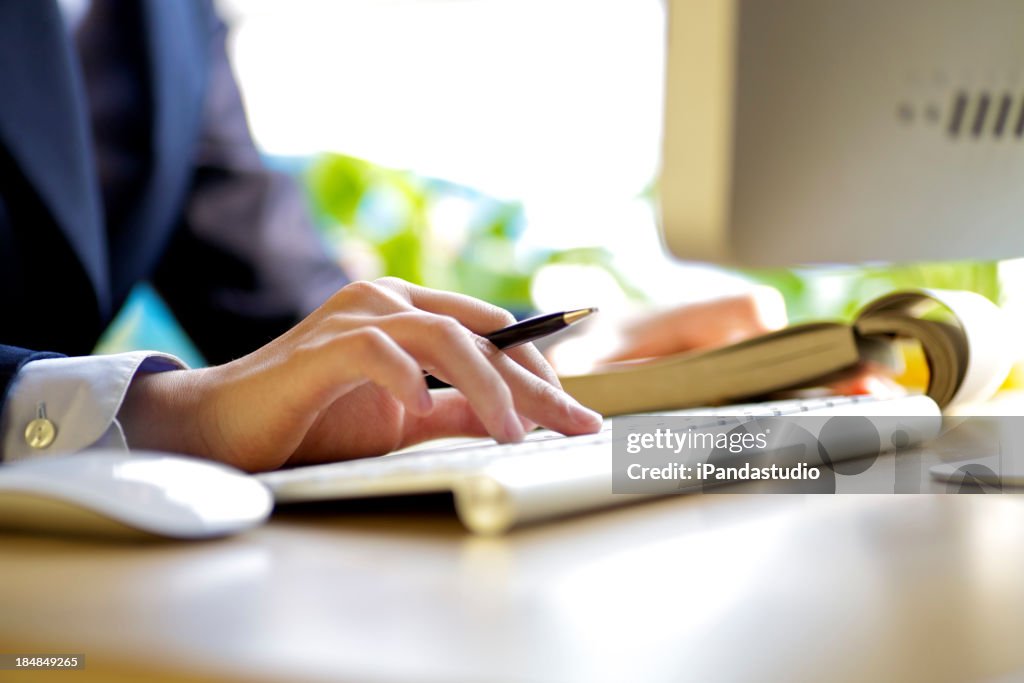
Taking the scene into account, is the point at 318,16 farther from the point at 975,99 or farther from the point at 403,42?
the point at 975,99

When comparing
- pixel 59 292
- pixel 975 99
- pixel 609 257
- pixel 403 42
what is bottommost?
pixel 609 257

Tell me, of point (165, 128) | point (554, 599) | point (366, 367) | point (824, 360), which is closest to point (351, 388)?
point (366, 367)

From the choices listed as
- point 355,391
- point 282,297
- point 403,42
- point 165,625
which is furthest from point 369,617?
point 403,42

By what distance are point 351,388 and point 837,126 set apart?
10.7 inches

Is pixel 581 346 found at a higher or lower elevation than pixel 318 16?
lower

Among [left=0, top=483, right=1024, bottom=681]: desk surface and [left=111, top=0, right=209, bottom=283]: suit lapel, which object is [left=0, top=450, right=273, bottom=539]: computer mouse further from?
[left=111, top=0, right=209, bottom=283]: suit lapel

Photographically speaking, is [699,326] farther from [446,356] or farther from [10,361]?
[10,361]

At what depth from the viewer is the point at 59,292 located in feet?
3.19

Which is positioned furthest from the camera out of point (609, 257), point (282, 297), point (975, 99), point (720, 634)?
point (609, 257)

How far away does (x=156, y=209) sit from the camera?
1.19 meters

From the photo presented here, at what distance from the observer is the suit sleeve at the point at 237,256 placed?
1229mm

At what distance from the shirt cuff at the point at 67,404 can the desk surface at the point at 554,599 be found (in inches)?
4.9

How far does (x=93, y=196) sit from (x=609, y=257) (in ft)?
4.64

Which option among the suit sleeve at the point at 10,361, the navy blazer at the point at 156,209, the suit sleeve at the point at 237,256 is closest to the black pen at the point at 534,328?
the suit sleeve at the point at 10,361
